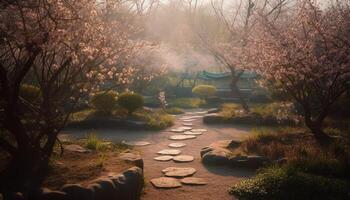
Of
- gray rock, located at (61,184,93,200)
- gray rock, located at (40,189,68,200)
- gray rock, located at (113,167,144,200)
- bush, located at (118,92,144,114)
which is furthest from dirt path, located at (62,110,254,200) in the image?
bush, located at (118,92,144,114)

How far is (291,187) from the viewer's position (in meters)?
6.25

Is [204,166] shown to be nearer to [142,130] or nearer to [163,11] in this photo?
[142,130]

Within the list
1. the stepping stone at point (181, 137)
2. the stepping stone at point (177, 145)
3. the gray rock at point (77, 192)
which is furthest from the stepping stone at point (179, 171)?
the stepping stone at point (181, 137)

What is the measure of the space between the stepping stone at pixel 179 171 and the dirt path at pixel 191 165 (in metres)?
0.14

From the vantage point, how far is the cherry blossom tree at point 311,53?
28.7ft

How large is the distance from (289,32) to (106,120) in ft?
26.3

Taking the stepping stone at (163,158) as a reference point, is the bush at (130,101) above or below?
above

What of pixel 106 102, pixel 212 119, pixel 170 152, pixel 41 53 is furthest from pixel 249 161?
pixel 106 102

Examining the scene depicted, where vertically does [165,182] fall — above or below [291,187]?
below

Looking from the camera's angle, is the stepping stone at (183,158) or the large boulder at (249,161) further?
the stepping stone at (183,158)

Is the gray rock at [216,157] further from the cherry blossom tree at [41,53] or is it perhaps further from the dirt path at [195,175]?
the cherry blossom tree at [41,53]

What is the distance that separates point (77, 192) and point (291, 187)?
362 cm

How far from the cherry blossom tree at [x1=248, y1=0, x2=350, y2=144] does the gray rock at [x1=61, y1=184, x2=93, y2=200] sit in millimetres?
6117

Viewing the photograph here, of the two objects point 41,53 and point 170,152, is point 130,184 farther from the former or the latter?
point 170,152
